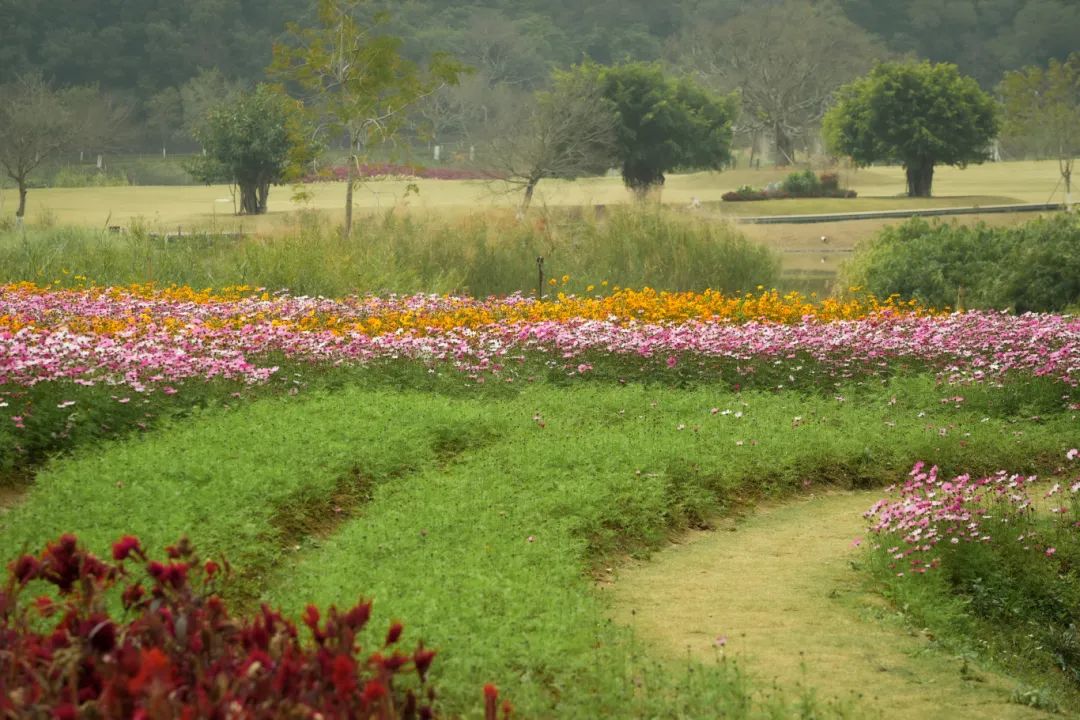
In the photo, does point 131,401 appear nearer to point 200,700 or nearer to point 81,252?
point 200,700

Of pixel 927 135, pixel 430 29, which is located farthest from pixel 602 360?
pixel 430 29

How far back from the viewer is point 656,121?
4972cm

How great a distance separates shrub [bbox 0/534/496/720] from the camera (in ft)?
8.77

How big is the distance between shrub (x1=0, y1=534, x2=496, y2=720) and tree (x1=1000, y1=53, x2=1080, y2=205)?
56470 millimetres

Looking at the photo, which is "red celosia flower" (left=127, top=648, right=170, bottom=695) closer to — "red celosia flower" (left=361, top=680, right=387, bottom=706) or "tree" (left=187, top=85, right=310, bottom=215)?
"red celosia flower" (left=361, top=680, right=387, bottom=706)

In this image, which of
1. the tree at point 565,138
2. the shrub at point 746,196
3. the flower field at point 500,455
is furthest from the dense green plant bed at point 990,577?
the shrub at point 746,196


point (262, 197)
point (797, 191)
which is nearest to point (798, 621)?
point (262, 197)

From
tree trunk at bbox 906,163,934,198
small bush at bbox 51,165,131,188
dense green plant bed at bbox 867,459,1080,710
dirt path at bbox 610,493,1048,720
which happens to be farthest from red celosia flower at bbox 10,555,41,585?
small bush at bbox 51,165,131,188

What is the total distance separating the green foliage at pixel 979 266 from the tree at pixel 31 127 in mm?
32774

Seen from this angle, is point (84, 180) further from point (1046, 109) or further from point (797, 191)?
point (1046, 109)

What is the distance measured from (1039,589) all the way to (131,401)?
218 inches

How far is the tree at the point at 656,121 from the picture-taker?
49.7 meters

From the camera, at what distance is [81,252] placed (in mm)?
17984

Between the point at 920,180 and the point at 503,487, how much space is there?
4518cm
